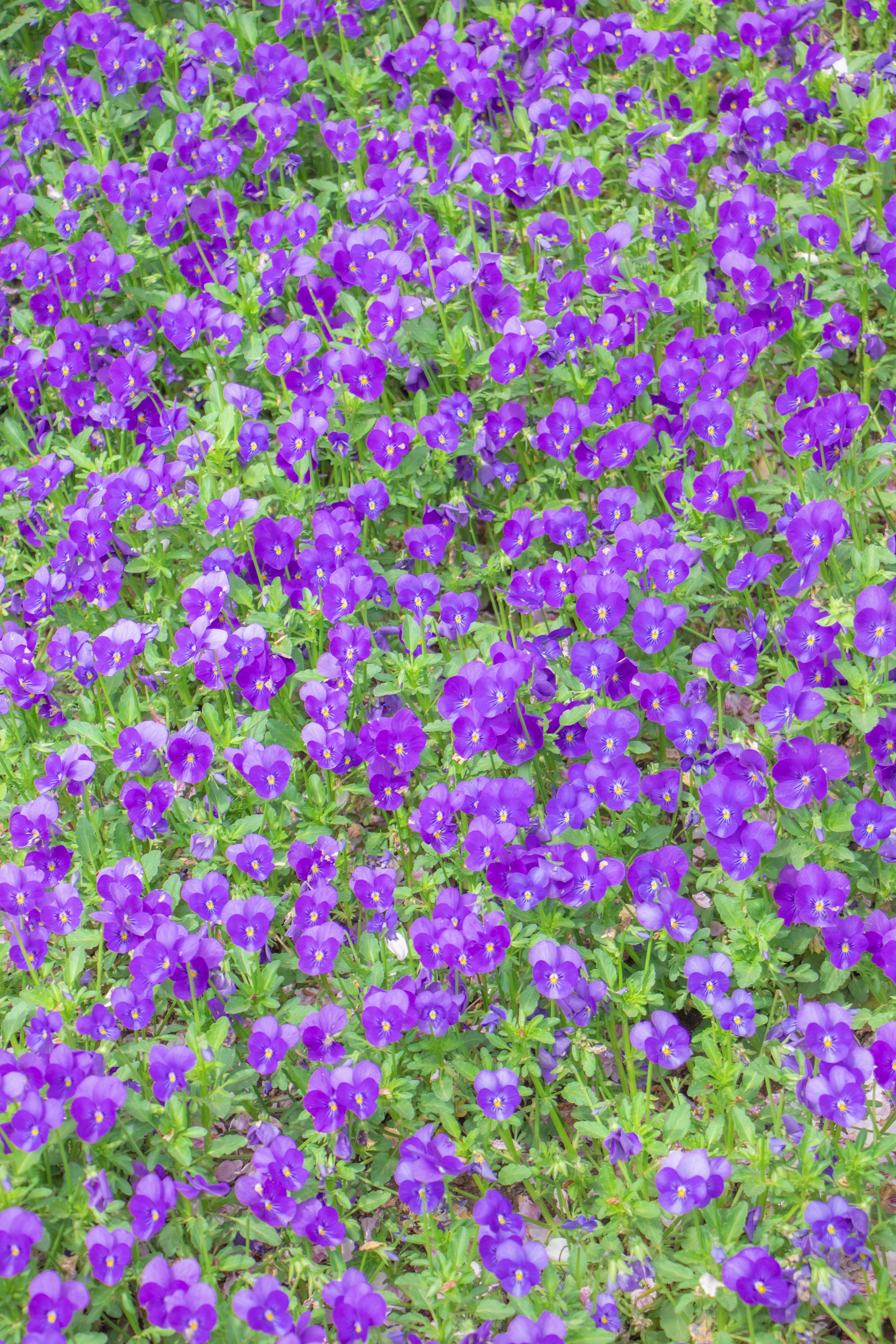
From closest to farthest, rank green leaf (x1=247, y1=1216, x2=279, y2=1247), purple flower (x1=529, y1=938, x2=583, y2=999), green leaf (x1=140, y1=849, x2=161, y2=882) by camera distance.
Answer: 1. green leaf (x1=247, y1=1216, x2=279, y2=1247)
2. purple flower (x1=529, y1=938, x2=583, y2=999)
3. green leaf (x1=140, y1=849, x2=161, y2=882)

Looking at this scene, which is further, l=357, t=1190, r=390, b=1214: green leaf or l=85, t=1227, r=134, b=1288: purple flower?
l=357, t=1190, r=390, b=1214: green leaf

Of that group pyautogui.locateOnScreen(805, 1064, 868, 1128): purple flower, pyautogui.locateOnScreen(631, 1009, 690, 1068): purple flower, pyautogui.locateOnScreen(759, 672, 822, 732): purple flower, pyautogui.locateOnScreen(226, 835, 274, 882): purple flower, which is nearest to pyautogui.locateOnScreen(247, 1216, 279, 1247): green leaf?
pyautogui.locateOnScreen(226, 835, 274, 882): purple flower

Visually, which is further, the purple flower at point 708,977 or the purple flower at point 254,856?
the purple flower at point 254,856

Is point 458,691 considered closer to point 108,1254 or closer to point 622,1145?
point 622,1145

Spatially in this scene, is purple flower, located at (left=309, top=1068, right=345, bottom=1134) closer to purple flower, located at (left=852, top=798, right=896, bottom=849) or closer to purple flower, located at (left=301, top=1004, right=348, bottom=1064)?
purple flower, located at (left=301, top=1004, right=348, bottom=1064)

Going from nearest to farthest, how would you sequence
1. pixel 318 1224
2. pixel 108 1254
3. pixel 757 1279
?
pixel 757 1279 < pixel 108 1254 < pixel 318 1224

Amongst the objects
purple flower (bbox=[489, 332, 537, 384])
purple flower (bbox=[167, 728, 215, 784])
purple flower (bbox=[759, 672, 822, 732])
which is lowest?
A: purple flower (bbox=[759, 672, 822, 732])

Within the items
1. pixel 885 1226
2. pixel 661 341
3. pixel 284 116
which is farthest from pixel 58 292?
pixel 885 1226

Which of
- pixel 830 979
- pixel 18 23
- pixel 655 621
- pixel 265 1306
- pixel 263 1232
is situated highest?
pixel 18 23

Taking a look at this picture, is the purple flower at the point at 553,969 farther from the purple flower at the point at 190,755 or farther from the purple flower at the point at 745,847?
the purple flower at the point at 190,755

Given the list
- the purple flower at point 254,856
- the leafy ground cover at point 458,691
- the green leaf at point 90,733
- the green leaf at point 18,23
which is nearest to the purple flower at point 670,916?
the leafy ground cover at point 458,691

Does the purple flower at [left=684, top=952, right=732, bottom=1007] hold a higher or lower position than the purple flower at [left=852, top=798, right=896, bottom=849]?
lower

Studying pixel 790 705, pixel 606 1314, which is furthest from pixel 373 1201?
pixel 790 705

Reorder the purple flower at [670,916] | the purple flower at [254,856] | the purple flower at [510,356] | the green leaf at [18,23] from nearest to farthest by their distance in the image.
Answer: the purple flower at [670,916] → the purple flower at [254,856] → the purple flower at [510,356] → the green leaf at [18,23]
